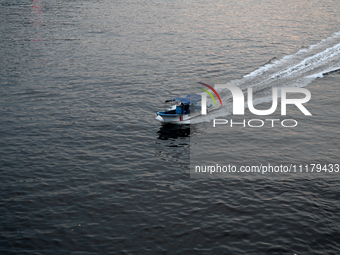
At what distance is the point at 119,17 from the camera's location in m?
117

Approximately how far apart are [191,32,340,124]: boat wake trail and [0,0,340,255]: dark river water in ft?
1.18

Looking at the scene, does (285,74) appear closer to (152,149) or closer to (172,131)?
(172,131)

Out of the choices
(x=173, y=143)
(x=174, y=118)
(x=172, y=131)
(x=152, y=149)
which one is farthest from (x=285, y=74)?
(x=152, y=149)

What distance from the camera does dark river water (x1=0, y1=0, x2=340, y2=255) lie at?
99.6ft

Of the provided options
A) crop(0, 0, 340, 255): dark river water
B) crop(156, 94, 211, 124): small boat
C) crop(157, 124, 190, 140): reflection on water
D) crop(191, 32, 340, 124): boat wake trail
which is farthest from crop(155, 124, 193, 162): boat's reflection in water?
crop(191, 32, 340, 124): boat wake trail

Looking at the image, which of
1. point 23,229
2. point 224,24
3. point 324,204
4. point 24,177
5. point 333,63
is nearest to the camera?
point 23,229

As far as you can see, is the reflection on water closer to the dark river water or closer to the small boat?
the dark river water

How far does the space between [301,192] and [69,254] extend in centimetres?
2242

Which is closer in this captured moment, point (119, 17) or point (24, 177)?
point (24, 177)

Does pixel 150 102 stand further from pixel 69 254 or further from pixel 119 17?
pixel 119 17

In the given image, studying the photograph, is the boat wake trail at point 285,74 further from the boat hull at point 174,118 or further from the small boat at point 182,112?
the small boat at point 182,112

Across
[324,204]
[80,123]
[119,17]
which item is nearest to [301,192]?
[324,204]

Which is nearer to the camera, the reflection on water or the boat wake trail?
the reflection on water

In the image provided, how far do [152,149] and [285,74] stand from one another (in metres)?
34.1
